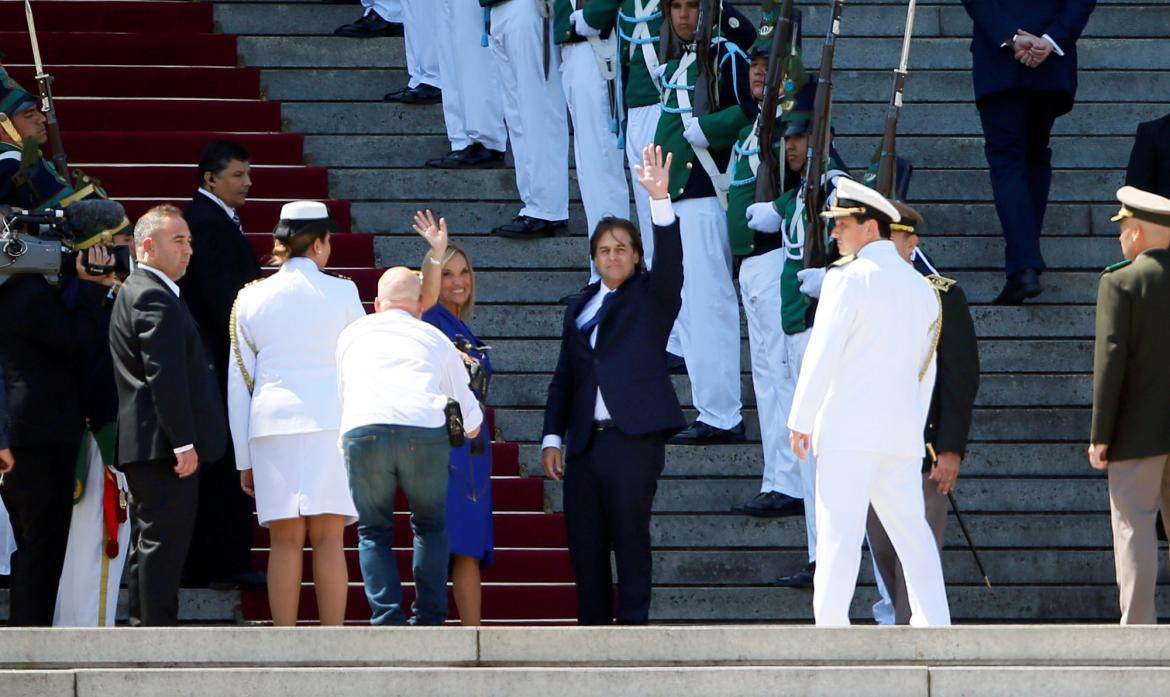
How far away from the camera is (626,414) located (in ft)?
29.2

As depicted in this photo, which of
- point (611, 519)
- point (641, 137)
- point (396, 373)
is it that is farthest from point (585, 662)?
point (641, 137)

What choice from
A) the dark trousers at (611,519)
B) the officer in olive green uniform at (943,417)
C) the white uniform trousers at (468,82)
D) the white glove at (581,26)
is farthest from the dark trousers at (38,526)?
the white uniform trousers at (468,82)

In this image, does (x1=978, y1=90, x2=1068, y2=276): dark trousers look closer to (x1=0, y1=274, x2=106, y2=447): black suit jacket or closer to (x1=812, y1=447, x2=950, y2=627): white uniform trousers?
(x1=812, y1=447, x2=950, y2=627): white uniform trousers

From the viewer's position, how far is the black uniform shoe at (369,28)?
13453 millimetres

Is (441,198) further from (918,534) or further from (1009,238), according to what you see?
(918,534)

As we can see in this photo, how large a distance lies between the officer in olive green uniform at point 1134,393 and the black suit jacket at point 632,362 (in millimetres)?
1581

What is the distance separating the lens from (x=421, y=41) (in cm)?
1280

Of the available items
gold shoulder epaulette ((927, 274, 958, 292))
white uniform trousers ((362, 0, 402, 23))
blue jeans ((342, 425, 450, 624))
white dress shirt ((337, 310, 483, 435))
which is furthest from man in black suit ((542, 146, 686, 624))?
white uniform trousers ((362, 0, 402, 23))

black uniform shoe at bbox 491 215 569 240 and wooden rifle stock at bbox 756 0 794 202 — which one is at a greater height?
→ wooden rifle stock at bbox 756 0 794 202

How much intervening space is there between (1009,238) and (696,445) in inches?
75.2

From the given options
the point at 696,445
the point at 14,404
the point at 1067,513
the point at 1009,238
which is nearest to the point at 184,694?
the point at 14,404

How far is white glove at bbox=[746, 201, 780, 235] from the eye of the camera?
412 inches

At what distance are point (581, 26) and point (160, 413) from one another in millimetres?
3932

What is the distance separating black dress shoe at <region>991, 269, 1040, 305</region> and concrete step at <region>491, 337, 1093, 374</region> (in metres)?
0.24
